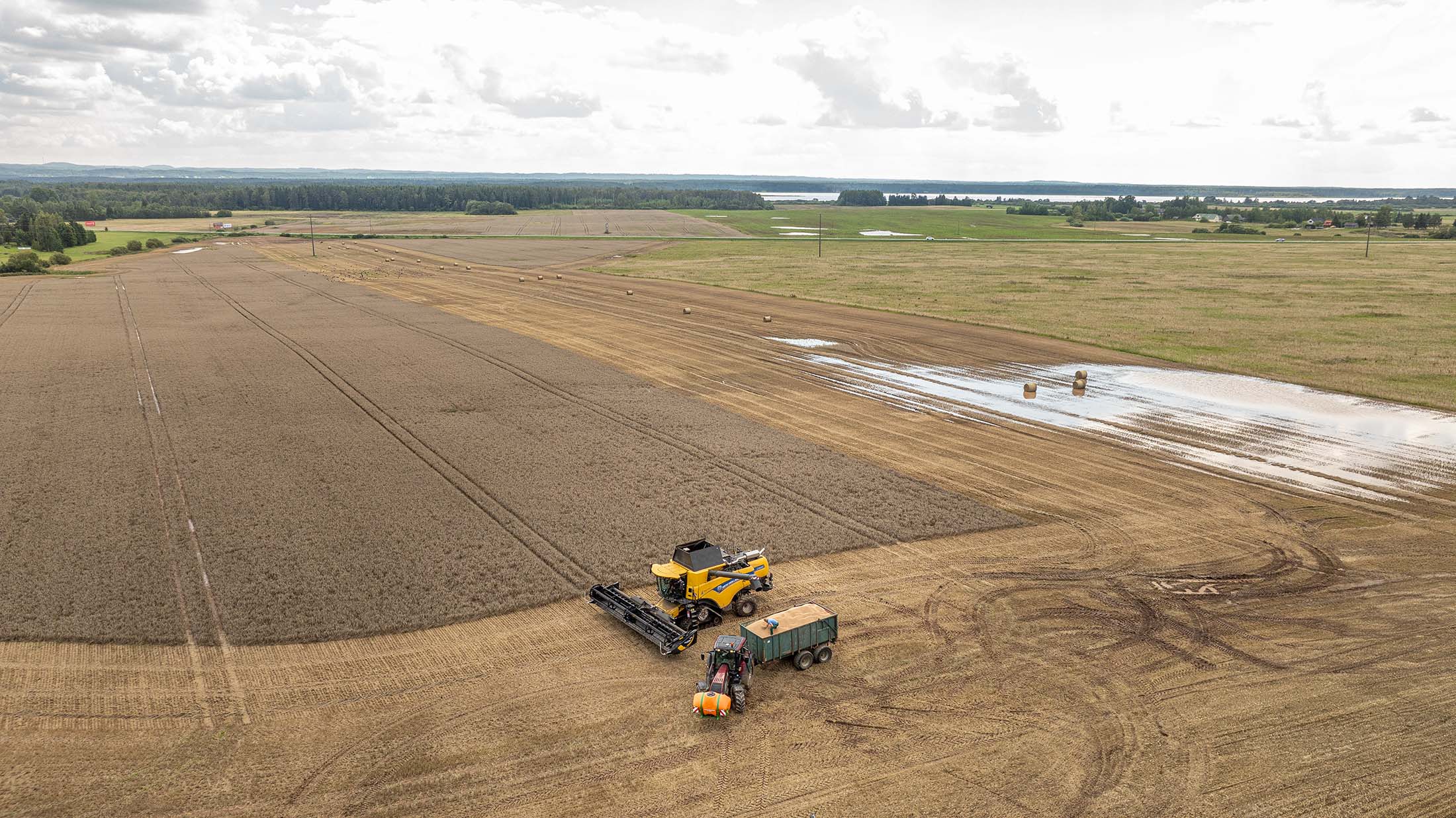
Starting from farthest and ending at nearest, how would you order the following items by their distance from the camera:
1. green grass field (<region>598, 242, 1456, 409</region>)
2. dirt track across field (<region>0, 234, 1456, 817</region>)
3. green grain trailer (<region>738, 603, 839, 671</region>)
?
1. green grass field (<region>598, 242, 1456, 409</region>)
2. green grain trailer (<region>738, 603, 839, 671</region>)
3. dirt track across field (<region>0, 234, 1456, 817</region>)

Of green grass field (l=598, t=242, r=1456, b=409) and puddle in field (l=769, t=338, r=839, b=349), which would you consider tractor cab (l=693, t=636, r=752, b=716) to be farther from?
green grass field (l=598, t=242, r=1456, b=409)

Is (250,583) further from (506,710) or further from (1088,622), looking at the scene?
(1088,622)

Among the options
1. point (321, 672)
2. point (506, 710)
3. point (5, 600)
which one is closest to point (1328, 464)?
point (506, 710)

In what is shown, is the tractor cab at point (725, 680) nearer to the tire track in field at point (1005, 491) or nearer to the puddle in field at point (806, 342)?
the tire track in field at point (1005, 491)

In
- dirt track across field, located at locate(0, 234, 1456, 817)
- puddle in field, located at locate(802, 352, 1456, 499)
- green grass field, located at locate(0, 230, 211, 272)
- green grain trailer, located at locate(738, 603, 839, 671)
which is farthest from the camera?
green grass field, located at locate(0, 230, 211, 272)

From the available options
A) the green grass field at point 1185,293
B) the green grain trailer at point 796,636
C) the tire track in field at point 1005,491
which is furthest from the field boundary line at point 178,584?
the green grass field at point 1185,293

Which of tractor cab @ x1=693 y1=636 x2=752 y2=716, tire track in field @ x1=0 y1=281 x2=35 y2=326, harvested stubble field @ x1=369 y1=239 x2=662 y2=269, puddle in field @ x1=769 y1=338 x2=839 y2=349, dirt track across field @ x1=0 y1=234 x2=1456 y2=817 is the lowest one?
dirt track across field @ x1=0 y1=234 x2=1456 y2=817

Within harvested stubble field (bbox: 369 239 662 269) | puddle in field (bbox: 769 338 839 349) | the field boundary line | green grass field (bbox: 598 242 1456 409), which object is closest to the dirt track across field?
the field boundary line
